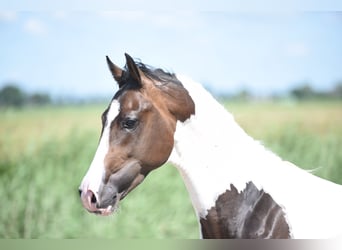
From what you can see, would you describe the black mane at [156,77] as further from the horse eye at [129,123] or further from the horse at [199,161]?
the horse eye at [129,123]

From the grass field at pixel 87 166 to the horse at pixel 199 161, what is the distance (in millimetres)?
672

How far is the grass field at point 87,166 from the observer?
8.84 feet

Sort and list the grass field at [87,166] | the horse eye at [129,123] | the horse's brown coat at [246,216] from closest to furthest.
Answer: the horse's brown coat at [246,216] → the horse eye at [129,123] → the grass field at [87,166]

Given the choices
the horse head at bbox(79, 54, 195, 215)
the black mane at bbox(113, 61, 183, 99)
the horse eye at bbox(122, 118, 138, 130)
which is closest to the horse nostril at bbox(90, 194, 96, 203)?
the horse head at bbox(79, 54, 195, 215)

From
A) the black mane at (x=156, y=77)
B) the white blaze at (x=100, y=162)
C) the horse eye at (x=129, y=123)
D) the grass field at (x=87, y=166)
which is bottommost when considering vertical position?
the grass field at (x=87, y=166)

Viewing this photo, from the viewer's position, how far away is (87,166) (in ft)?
8.96

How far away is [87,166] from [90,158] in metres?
0.05

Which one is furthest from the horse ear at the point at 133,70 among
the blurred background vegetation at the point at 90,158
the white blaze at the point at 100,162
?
the blurred background vegetation at the point at 90,158

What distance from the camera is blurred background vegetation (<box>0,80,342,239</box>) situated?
2.69m

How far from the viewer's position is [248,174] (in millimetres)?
1928

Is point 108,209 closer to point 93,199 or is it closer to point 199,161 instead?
point 93,199

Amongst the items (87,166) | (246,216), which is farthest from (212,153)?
(87,166)

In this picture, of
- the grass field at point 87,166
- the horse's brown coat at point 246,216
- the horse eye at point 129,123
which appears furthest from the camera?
the grass field at point 87,166

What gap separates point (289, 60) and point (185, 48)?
0.56m
